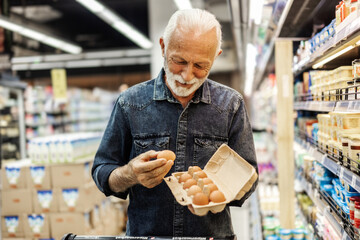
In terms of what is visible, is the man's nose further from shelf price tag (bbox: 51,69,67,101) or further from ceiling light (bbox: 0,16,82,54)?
shelf price tag (bbox: 51,69,67,101)

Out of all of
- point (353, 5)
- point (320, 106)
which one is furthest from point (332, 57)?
point (353, 5)

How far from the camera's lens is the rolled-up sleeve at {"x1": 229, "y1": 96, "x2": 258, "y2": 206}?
66.9 inches

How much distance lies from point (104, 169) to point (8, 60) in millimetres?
7066

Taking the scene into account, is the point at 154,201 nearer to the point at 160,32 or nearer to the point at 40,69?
the point at 160,32

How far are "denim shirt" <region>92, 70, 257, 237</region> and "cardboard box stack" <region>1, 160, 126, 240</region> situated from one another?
289 centimetres

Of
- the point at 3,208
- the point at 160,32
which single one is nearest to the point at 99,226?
the point at 3,208

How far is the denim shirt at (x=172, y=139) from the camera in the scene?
1703 millimetres

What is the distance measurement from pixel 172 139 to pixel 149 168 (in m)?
0.40

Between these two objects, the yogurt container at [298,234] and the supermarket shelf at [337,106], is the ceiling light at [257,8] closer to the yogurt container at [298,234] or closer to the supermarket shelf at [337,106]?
the supermarket shelf at [337,106]

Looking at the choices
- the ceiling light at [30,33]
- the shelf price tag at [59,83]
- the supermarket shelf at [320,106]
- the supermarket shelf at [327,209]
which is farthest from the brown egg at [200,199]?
the shelf price tag at [59,83]

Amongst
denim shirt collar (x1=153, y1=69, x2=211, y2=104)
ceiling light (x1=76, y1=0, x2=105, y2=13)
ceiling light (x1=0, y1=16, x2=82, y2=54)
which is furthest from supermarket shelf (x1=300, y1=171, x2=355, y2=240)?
ceiling light (x1=0, y1=16, x2=82, y2=54)

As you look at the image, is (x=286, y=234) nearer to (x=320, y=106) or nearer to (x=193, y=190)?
(x=320, y=106)

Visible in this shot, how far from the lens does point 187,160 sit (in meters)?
1.72

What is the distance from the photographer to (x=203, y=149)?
1.72 metres
